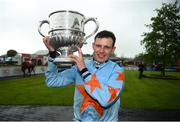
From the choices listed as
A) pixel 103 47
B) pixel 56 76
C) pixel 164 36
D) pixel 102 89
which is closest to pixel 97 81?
pixel 102 89

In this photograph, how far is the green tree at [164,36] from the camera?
30.3 m

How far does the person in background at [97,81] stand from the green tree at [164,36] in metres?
28.6

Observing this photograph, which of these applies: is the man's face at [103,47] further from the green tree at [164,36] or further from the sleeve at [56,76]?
the green tree at [164,36]

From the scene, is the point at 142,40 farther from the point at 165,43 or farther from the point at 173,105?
the point at 173,105

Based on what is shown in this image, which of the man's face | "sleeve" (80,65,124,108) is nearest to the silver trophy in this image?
the man's face

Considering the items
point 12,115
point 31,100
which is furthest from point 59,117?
point 31,100

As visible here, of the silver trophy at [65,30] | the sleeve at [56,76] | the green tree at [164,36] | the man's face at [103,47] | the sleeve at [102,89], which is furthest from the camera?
the green tree at [164,36]

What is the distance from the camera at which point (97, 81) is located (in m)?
2.44

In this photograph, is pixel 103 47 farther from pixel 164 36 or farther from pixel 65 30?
pixel 164 36

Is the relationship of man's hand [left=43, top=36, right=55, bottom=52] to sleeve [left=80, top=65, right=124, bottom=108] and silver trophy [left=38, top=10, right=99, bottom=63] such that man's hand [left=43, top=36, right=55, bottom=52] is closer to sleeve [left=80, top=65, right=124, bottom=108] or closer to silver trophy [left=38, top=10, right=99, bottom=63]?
silver trophy [left=38, top=10, right=99, bottom=63]

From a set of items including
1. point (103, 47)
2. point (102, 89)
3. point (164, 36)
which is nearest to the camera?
point (102, 89)

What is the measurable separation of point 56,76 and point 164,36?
96.8ft

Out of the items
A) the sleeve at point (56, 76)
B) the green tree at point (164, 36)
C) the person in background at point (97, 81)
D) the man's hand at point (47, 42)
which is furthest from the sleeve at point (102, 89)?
the green tree at point (164, 36)

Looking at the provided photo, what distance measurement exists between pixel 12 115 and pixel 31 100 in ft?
9.50
